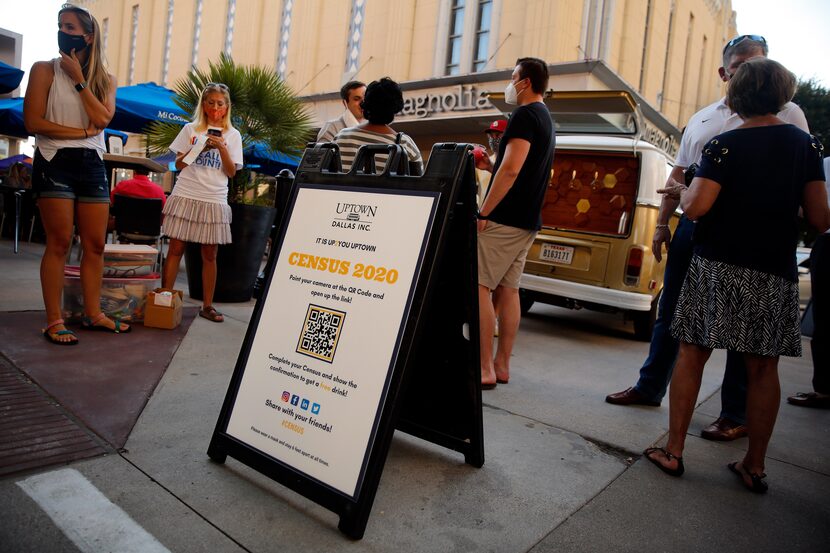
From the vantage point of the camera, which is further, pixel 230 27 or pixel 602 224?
pixel 230 27

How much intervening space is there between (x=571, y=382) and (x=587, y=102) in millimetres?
3688

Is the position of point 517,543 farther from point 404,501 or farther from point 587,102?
point 587,102

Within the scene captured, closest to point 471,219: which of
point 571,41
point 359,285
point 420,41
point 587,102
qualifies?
point 359,285

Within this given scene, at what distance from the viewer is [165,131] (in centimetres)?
704

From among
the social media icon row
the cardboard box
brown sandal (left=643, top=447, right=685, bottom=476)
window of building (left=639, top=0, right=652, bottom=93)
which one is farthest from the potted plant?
window of building (left=639, top=0, right=652, bottom=93)

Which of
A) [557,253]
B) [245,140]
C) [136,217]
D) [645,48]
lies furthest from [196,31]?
[557,253]

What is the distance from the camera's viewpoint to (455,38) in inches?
634

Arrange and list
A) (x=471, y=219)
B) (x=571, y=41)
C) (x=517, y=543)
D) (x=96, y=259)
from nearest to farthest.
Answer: (x=517, y=543)
(x=471, y=219)
(x=96, y=259)
(x=571, y=41)

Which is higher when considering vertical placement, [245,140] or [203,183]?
[245,140]

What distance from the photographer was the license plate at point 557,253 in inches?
243

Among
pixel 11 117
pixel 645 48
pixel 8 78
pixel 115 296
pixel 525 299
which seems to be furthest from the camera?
pixel 645 48

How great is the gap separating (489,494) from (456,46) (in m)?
15.5

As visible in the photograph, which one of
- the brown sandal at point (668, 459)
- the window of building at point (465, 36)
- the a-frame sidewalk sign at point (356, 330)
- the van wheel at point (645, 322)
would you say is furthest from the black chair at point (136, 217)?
the window of building at point (465, 36)

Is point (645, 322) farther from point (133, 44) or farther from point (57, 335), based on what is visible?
point (133, 44)
